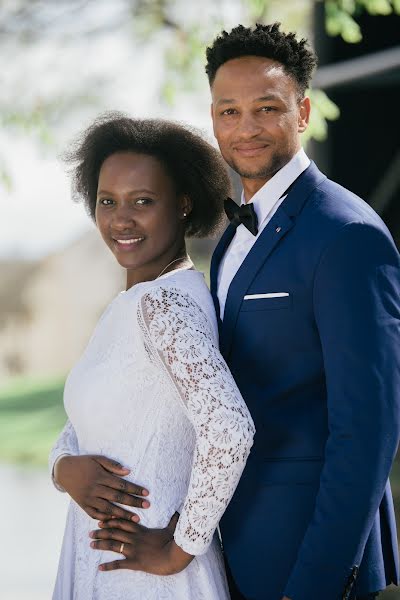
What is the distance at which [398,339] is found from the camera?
2.18 metres

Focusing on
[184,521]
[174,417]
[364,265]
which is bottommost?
[184,521]

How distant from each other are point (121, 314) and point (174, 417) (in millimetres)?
292

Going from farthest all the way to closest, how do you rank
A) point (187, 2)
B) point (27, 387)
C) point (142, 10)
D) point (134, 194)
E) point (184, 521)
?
1. point (27, 387)
2. point (142, 10)
3. point (187, 2)
4. point (134, 194)
5. point (184, 521)

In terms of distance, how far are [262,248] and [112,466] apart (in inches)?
25.6

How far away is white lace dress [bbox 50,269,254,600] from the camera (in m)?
2.26

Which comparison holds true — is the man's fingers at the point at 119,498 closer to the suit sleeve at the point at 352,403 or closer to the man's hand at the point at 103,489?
the man's hand at the point at 103,489

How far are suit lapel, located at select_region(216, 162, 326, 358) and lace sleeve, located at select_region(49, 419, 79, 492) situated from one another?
0.54 meters

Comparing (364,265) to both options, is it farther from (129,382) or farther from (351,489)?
(129,382)

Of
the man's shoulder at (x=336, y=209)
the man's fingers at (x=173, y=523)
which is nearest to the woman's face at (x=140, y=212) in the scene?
the man's shoulder at (x=336, y=209)

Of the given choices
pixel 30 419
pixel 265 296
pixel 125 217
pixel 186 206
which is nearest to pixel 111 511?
pixel 265 296

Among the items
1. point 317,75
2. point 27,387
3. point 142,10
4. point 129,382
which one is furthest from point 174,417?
Result: point 27,387

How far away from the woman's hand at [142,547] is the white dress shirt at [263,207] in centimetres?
57

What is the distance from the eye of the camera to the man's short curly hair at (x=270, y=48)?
2512 mm

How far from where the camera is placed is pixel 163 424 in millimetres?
2414
